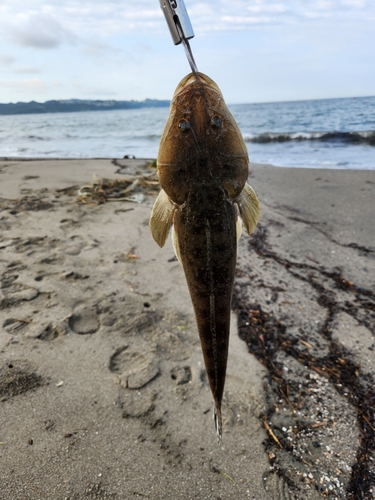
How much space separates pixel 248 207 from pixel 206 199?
0.26 m

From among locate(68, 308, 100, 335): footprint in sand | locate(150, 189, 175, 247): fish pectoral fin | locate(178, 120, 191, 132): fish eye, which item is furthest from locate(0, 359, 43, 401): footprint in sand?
locate(178, 120, 191, 132): fish eye

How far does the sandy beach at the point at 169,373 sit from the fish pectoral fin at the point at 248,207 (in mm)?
1757

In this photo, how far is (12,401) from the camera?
8.98 ft

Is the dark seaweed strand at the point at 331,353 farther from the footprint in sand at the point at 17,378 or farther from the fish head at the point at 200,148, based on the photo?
the fish head at the point at 200,148

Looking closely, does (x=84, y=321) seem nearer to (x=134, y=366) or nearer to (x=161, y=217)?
(x=134, y=366)

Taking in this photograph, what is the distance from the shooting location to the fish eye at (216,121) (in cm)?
166

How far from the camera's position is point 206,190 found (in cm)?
159

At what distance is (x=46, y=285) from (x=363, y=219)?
5.37 m

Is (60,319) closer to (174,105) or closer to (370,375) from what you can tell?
(174,105)

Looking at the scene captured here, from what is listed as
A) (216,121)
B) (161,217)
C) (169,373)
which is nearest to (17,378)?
(169,373)

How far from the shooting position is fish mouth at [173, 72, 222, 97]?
1.74m

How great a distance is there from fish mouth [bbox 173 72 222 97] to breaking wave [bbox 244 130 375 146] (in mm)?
19894

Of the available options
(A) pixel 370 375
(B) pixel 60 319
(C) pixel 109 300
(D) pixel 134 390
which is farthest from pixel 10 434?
(A) pixel 370 375

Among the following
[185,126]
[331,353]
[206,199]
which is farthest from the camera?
[331,353]
